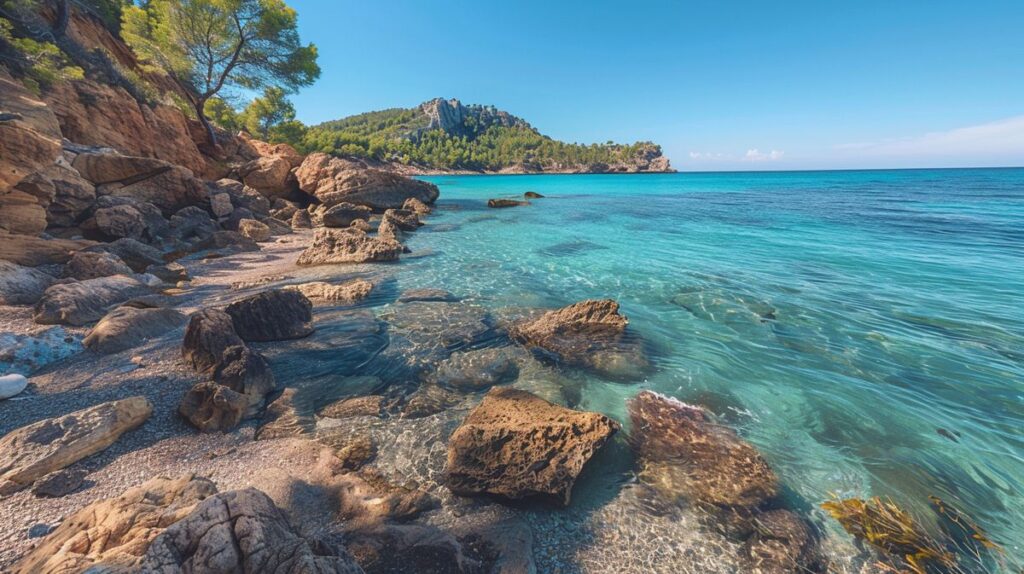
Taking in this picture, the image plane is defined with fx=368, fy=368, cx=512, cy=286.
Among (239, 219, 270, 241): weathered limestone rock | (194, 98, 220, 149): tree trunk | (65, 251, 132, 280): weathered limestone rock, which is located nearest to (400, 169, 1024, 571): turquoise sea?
(239, 219, 270, 241): weathered limestone rock

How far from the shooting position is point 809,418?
638 centimetres

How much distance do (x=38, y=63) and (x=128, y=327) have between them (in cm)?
1517

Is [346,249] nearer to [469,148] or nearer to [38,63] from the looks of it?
[38,63]

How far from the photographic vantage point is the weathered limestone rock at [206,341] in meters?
6.29

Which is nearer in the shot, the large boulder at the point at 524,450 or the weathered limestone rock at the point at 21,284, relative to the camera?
the large boulder at the point at 524,450

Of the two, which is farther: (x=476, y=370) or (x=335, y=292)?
(x=335, y=292)

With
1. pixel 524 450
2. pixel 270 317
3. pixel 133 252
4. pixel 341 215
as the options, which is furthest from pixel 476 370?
pixel 341 215

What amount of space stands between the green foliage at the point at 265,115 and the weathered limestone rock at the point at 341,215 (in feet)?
107

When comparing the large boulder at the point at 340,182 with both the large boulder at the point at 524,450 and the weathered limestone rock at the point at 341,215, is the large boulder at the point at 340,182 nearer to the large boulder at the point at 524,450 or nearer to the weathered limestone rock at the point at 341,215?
the weathered limestone rock at the point at 341,215

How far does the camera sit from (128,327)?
23.3 ft

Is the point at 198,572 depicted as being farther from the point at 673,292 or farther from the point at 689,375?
the point at 673,292

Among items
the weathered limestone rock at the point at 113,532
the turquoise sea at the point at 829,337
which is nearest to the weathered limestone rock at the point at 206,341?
the weathered limestone rock at the point at 113,532

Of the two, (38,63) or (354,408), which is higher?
(38,63)

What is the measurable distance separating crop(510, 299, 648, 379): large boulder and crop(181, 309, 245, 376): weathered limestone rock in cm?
562
